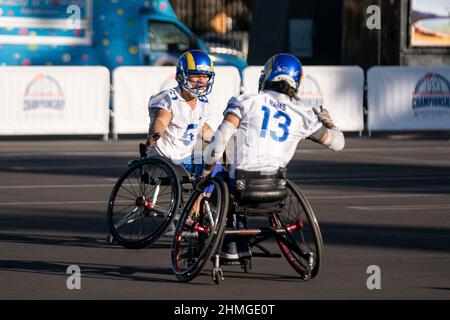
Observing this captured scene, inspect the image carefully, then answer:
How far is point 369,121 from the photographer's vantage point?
26.3 meters

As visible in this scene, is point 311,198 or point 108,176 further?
point 108,176

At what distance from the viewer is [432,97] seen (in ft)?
85.5

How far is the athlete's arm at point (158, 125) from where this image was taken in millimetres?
11836

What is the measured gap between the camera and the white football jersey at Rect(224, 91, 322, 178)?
9.95m

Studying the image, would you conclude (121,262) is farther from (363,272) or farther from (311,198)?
(311,198)

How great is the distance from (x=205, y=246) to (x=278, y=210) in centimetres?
73

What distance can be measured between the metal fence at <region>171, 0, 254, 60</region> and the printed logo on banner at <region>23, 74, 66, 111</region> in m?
24.1

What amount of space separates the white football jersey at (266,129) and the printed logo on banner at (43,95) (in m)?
15.2

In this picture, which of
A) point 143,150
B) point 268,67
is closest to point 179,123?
point 143,150

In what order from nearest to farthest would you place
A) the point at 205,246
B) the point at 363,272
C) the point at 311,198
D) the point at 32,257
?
the point at 205,246 → the point at 363,272 → the point at 32,257 → the point at 311,198

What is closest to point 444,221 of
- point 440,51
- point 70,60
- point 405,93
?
point 405,93

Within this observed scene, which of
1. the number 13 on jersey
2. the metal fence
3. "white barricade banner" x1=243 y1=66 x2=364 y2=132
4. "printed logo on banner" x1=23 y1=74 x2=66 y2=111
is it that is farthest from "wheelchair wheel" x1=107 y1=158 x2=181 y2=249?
the metal fence

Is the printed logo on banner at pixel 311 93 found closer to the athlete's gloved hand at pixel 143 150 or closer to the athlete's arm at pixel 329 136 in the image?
the athlete's gloved hand at pixel 143 150

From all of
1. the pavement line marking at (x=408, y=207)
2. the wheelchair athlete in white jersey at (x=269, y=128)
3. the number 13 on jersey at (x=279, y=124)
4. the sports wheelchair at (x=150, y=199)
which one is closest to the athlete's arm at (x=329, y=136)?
the wheelchair athlete in white jersey at (x=269, y=128)
